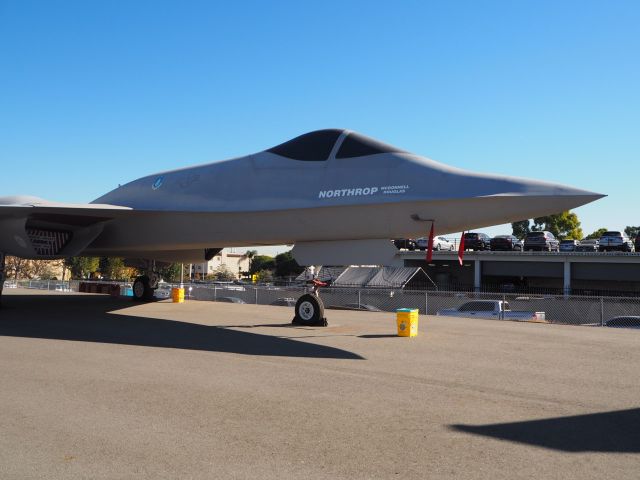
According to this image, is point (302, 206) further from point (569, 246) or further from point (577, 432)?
point (569, 246)

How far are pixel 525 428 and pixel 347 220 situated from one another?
5.45m

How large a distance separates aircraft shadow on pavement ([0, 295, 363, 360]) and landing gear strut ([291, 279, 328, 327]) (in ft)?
5.08

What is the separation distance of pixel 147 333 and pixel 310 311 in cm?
325

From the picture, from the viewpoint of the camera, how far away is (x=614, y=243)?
46.8 metres

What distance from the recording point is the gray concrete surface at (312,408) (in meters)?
3.42

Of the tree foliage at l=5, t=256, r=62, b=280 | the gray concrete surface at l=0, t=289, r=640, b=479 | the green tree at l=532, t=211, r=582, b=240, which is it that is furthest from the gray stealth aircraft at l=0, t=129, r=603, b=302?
the green tree at l=532, t=211, r=582, b=240

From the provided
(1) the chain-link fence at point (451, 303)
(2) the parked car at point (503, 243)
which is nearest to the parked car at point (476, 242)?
(2) the parked car at point (503, 243)

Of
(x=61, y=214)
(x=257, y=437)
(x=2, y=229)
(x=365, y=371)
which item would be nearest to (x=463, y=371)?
(x=365, y=371)

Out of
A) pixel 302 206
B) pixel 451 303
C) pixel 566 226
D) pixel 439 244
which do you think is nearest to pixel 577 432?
pixel 302 206

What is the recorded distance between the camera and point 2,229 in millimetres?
11781

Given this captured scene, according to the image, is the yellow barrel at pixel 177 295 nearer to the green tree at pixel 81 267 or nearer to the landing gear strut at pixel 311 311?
the landing gear strut at pixel 311 311

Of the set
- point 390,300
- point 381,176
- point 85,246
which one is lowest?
point 390,300

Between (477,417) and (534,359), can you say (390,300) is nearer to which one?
(534,359)

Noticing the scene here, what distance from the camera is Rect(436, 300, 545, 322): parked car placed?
20.6 metres
